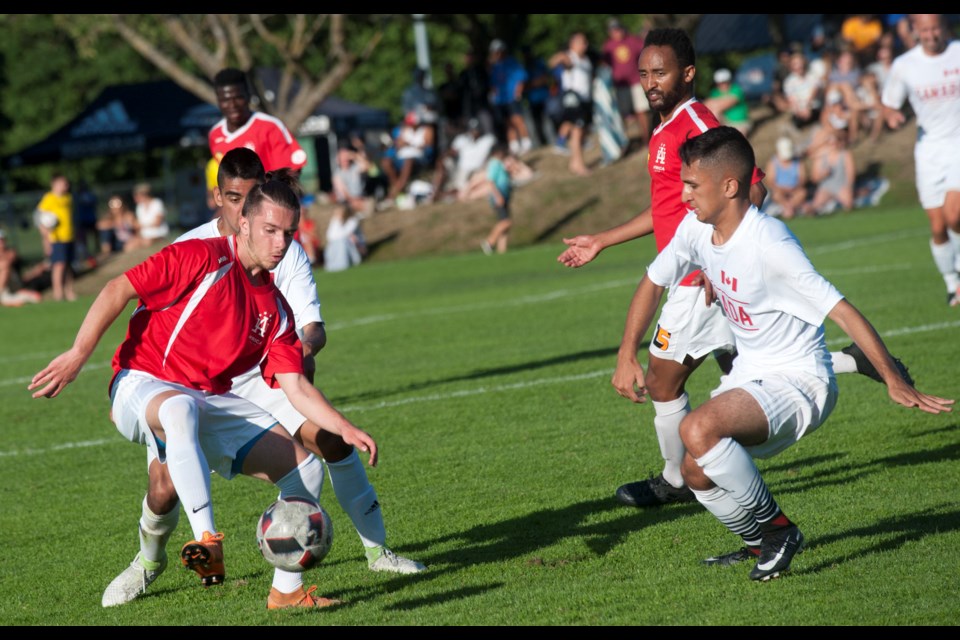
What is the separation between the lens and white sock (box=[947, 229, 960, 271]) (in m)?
11.4

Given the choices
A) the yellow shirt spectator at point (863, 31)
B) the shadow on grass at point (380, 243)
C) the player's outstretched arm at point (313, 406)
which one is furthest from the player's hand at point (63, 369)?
the yellow shirt spectator at point (863, 31)

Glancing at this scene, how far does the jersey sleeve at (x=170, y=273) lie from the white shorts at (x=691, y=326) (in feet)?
7.96

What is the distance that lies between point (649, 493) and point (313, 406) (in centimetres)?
216

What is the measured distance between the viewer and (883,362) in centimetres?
480

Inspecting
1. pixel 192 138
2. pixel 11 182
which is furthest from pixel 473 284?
pixel 11 182

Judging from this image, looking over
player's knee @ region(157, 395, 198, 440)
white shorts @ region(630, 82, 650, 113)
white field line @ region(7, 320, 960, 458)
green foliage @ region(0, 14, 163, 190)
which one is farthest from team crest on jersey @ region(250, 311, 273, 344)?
green foliage @ region(0, 14, 163, 190)

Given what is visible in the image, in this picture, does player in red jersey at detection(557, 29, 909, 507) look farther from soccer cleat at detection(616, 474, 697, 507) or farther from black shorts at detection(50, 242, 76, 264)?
black shorts at detection(50, 242, 76, 264)

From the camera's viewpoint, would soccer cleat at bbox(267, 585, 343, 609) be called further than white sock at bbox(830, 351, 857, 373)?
No

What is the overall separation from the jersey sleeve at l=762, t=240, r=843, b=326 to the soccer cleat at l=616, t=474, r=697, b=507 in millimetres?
1773

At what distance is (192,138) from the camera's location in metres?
30.8

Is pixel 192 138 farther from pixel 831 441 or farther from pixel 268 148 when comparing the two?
pixel 831 441

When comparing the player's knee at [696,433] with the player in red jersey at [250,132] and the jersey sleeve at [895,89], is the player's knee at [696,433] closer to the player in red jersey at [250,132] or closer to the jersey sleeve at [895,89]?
the player in red jersey at [250,132]

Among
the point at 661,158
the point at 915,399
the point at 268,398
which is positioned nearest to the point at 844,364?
the point at 661,158

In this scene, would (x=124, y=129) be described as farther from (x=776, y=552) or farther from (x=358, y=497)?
(x=776, y=552)
